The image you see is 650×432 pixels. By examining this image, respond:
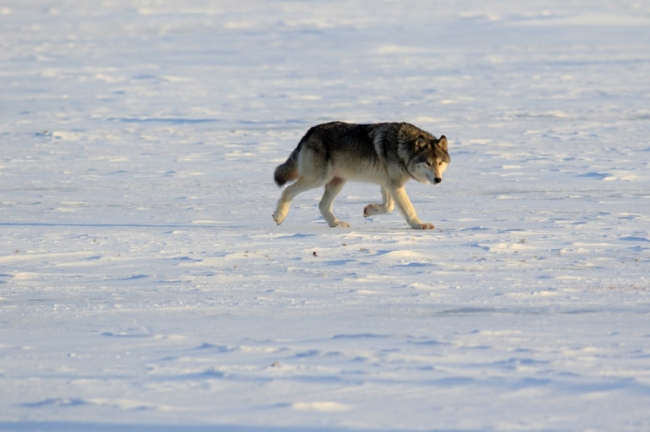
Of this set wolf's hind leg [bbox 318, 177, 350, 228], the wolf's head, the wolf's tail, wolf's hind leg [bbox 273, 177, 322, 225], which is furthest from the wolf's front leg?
the wolf's tail

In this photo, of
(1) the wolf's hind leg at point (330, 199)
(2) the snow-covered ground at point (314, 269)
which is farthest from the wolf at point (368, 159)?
(2) the snow-covered ground at point (314, 269)

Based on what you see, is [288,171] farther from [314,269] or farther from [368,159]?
[314,269]

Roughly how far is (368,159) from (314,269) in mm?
2475

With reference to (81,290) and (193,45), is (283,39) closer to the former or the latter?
(193,45)

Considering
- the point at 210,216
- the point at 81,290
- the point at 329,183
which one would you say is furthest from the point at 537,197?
the point at 81,290

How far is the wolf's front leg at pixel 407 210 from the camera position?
31.1 feet

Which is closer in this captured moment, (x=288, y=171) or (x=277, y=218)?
(x=277, y=218)

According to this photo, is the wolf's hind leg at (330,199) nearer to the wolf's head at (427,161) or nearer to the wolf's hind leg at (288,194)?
the wolf's hind leg at (288,194)

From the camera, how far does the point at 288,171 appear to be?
10.1 metres

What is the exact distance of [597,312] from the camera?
6.13 metres

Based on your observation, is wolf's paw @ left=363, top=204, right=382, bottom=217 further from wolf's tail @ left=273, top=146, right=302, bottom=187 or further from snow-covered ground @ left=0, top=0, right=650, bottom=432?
wolf's tail @ left=273, top=146, right=302, bottom=187

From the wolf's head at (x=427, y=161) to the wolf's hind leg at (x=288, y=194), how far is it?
956mm

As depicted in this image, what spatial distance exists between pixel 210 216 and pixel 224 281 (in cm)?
330

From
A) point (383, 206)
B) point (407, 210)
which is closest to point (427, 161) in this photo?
point (407, 210)
